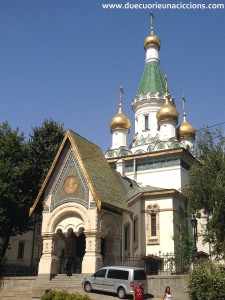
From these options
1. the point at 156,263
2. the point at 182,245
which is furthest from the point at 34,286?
the point at 182,245

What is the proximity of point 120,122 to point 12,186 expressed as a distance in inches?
565

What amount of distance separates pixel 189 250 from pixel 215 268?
8195 millimetres

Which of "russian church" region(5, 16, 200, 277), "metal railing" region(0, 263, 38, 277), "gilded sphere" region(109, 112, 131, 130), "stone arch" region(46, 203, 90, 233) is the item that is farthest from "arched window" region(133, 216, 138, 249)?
"gilded sphere" region(109, 112, 131, 130)

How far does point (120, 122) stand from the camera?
37062 millimetres

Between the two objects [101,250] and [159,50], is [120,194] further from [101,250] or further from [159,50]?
[159,50]

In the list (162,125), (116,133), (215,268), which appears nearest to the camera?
→ (215,268)

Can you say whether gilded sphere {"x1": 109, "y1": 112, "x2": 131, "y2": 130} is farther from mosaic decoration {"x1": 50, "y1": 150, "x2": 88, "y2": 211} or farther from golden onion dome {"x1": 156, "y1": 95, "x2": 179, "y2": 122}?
mosaic decoration {"x1": 50, "y1": 150, "x2": 88, "y2": 211}

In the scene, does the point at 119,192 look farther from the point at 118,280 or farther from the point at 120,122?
the point at 120,122

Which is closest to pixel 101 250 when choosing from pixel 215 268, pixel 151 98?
pixel 215 268

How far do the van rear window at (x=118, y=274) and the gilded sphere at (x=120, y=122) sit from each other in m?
20.1

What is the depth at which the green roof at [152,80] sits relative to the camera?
38844 mm

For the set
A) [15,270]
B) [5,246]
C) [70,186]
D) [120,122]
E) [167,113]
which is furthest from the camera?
[120,122]

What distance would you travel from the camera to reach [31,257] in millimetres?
37531

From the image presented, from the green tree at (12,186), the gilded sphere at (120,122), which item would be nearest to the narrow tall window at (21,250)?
the green tree at (12,186)
